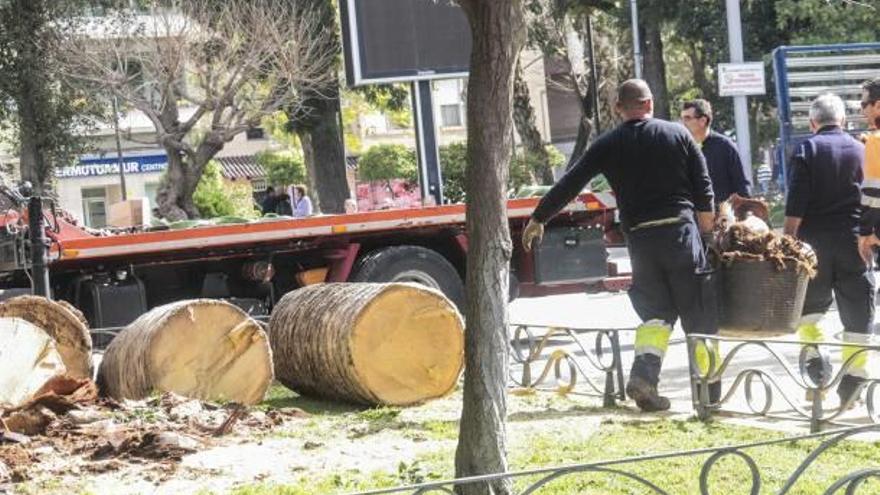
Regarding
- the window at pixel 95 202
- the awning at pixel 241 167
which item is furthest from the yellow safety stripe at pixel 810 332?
the window at pixel 95 202

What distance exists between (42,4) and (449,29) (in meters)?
12.9

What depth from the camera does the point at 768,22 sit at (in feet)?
114

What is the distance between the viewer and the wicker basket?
8.12 meters

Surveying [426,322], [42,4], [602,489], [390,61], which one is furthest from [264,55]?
[602,489]

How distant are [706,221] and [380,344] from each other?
80.7 inches

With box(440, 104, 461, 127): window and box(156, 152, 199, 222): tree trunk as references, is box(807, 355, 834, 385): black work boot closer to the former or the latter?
box(156, 152, 199, 222): tree trunk

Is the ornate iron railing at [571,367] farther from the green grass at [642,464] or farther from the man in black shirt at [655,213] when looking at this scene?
the green grass at [642,464]

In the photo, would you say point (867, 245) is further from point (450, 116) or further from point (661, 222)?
point (450, 116)

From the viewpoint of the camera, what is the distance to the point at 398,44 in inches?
689

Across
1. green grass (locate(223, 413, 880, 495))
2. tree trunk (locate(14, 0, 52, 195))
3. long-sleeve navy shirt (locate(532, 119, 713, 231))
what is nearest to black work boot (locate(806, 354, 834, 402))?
green grass (locate(223, 413, 880, 495))

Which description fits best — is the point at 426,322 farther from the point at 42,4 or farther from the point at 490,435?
the point at 42,4

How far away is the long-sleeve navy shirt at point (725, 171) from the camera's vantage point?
378 inches

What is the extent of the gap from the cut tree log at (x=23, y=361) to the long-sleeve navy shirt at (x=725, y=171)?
4244 mm

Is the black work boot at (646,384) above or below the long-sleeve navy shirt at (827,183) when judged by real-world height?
below
